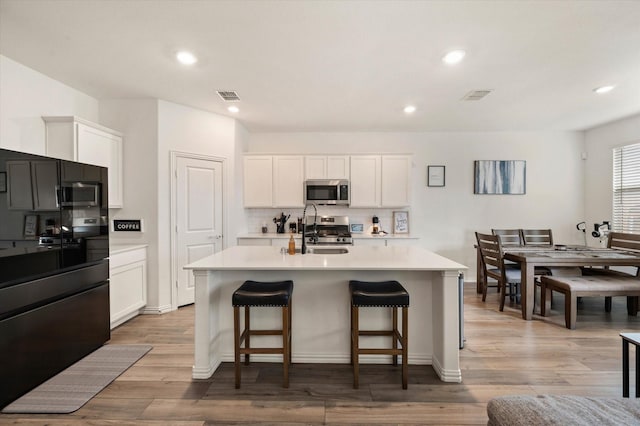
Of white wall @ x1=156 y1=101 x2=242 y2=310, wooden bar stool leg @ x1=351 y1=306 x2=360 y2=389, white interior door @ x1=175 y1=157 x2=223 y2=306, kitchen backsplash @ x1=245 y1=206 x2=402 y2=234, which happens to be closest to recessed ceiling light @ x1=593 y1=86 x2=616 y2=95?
kitchen backsplash @ x1=245 y1=206 x2=402 y2=234

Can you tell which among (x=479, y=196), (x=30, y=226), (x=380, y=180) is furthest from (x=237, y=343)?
(x=479, y=196)

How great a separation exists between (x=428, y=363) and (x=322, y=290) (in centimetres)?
105

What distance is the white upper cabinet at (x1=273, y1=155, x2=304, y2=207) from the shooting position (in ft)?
15.6

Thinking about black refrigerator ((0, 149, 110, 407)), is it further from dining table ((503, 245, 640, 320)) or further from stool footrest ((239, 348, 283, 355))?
dining table ((503, 245, 640, 320))

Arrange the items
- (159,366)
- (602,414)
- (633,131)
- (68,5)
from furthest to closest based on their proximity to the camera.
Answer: (633,131) → (159,366) → (68,5) → (602,414)

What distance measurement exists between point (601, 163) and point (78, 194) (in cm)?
693

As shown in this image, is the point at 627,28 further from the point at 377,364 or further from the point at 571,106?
the point at 377,364

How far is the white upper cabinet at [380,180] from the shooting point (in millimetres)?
4715

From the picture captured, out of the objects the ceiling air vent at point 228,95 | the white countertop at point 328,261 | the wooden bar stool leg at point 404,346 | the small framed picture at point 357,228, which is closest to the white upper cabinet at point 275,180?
the small framed picture at point 357,228

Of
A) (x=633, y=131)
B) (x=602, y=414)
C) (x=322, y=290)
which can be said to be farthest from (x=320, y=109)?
(x=633, y=131)

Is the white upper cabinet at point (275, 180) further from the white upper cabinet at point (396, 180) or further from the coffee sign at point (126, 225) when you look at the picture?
the coffee sign at point (126, 225)

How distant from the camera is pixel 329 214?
5.05 metres

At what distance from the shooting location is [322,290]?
97.3 inches

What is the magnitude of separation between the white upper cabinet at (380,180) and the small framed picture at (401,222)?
0.32 metres
